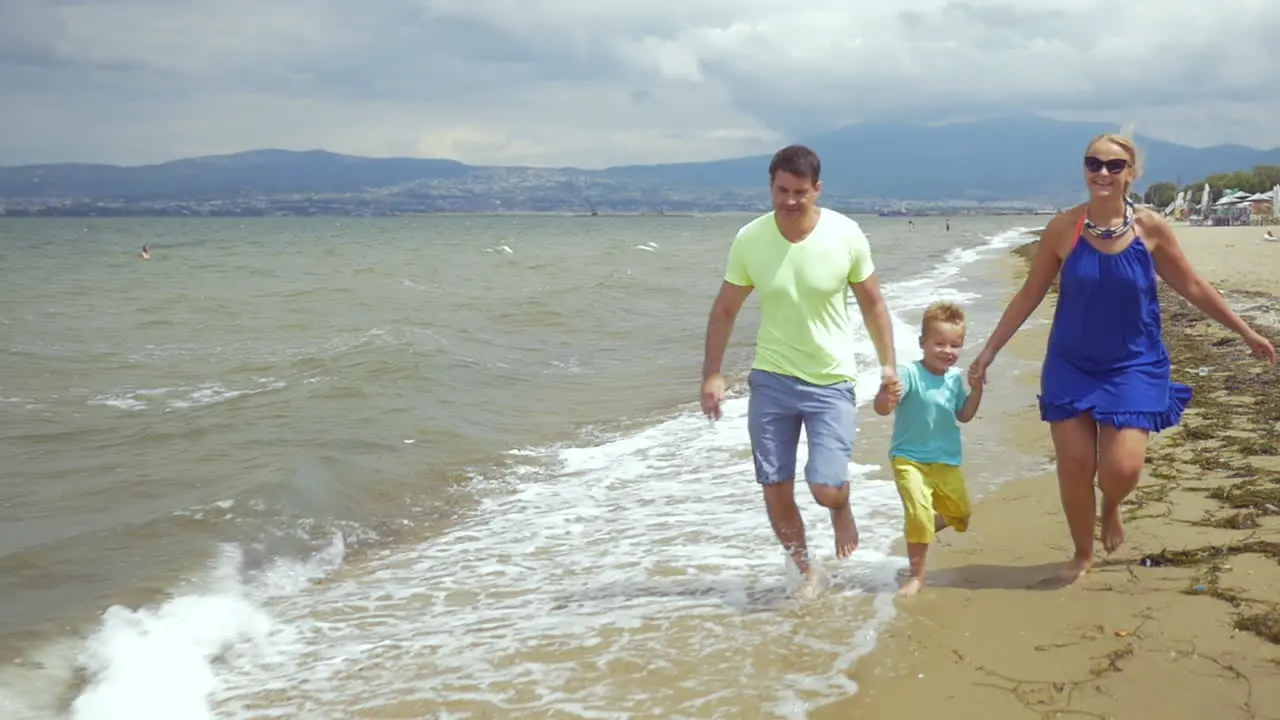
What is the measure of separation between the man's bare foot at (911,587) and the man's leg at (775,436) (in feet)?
Result: 1.94

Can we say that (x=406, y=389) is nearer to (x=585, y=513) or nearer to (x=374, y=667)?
(x=585, y=513)

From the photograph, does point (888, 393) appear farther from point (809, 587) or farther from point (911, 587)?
point (809, 587)

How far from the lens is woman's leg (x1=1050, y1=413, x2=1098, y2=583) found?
15.1 ft

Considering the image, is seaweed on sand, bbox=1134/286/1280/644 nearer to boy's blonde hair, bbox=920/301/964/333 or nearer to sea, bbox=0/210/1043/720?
sea, bbox=0/210/1043/720

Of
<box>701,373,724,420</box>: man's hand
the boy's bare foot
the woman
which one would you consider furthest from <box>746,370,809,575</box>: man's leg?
the woman

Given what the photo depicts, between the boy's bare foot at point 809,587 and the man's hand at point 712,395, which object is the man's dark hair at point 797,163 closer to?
the man's hand at point 712,395

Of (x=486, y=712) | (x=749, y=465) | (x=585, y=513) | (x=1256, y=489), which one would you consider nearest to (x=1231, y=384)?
(x=1256, y=489)

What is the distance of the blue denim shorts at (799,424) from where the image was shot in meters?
4.62

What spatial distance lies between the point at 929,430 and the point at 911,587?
719 mm

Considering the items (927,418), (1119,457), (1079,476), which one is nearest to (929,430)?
(927,418)

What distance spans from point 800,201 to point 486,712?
243 cm

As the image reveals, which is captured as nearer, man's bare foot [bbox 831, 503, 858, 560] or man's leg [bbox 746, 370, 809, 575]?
man's leg [bbox 746, 370, 809, 575]

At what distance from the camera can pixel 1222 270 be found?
74.3 ft

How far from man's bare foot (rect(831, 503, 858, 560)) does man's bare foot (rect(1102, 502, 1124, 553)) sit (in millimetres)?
1126
